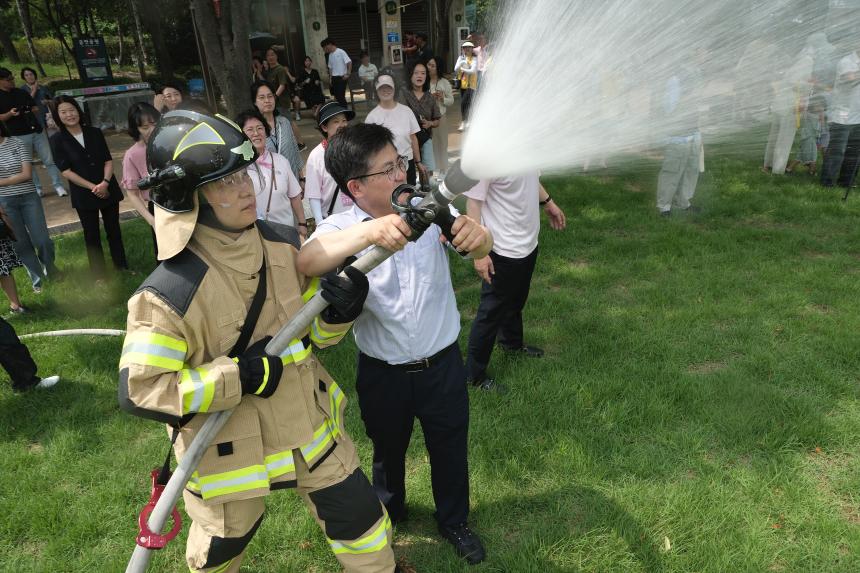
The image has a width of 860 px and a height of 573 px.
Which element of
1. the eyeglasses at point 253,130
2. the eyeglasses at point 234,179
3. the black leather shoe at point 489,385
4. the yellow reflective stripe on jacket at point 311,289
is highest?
A: the eyeglasses at point 234,179

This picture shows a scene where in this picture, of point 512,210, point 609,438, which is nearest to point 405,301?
point 512,210

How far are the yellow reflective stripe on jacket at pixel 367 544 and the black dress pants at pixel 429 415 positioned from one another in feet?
1.78

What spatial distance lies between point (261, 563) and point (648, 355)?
352 cm

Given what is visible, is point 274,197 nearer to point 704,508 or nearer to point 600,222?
point 704,508

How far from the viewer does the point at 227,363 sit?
2186mm

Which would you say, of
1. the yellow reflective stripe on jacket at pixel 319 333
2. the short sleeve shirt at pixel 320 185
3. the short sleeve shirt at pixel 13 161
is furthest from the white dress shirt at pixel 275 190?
the short sleeve shirt at pixel 13 161

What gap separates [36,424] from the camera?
4.75 m

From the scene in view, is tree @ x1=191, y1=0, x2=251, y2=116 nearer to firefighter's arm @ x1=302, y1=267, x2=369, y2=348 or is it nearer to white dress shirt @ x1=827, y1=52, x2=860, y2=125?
firefighter's arm @ x1=302, y1=267, x2=369, y2=348

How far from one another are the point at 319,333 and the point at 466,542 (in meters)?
1.54

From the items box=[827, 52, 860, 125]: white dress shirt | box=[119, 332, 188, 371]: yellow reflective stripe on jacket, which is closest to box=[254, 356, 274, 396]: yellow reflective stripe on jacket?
box=[119, 332, 188, 371]: yellow reflective stripe on jacket

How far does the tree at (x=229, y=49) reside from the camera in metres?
9.41

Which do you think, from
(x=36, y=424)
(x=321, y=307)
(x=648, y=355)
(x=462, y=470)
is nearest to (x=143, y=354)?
(x=321, y=307)

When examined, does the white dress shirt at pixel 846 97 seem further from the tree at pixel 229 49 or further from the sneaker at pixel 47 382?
the sneaker at pixel 47 382

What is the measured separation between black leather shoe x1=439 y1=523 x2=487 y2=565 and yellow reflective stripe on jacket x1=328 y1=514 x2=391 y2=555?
0.79 m
